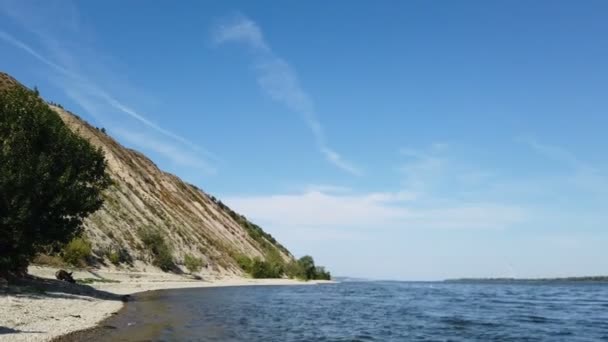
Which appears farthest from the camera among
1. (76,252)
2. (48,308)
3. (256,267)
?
(256,267)

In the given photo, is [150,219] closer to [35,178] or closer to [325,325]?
[35,178]

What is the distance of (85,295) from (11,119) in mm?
13124

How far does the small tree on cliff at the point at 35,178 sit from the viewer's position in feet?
111

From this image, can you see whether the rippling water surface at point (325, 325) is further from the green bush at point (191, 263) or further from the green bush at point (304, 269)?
the green bush at point (304, 269)

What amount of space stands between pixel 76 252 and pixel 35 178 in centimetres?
2753

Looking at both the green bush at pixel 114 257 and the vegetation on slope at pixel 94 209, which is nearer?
the vegetation on slope at pixel 94 209

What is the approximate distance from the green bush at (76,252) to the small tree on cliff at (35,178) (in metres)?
20.4

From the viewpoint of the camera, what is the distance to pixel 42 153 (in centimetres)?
3522

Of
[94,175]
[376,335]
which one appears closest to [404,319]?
[376,335]

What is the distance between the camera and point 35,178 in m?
34.6

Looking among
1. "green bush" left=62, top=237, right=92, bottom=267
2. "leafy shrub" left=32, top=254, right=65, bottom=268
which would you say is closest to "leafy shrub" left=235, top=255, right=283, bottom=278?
"green bush" left=62, top=237, right=92, bottom=267

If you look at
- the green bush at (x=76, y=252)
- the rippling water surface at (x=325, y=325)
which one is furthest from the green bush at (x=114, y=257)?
the rippling water surface at (x=325, y=325)

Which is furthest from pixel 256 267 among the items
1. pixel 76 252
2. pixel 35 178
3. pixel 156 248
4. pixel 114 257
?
pixel 35 178

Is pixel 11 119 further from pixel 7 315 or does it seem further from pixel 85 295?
pixel 7 315
